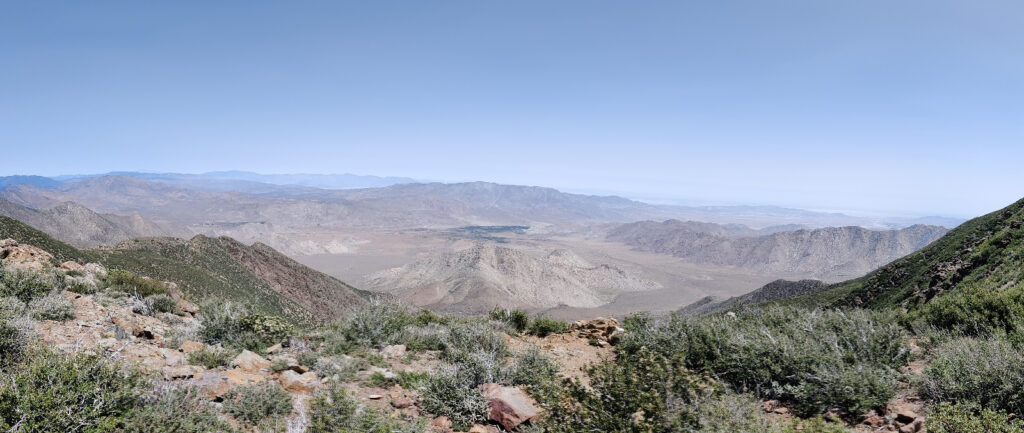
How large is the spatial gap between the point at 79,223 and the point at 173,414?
163205 millimetres

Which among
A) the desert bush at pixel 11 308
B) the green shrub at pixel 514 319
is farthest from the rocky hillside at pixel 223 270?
the green shrub at pixel 514 319

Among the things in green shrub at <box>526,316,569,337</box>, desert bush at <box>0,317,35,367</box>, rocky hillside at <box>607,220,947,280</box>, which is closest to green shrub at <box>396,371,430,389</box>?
desert bush at <box>0,317,35,367</box>

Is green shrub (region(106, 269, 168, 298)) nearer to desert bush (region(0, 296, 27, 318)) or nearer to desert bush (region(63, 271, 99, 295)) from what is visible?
desert bush (region(63, 271, 99, 295))

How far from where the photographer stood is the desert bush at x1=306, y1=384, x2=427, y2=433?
489 centimetres

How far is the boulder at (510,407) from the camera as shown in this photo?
586 centimetres

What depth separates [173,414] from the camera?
482 cm

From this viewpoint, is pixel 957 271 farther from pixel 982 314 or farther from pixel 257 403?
pixel 257 403

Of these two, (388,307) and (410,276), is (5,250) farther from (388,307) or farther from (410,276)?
(410,276)

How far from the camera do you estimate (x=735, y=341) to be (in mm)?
7707

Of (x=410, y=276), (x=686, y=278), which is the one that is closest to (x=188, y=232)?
(x=410, y=276)

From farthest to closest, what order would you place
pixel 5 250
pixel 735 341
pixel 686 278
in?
pixel 686 278, pixel 5 250, pixel 735 341

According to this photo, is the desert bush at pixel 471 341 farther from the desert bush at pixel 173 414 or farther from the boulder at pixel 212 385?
the desert bush at pixel 173 414

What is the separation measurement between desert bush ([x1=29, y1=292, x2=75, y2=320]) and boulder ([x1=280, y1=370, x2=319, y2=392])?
458 centimetres

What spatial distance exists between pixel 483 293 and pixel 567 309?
15321mm
